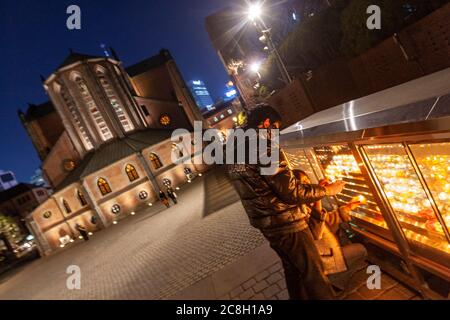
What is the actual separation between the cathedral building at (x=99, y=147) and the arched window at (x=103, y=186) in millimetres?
98

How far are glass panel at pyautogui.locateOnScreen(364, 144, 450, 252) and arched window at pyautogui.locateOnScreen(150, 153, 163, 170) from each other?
29613 millimetres

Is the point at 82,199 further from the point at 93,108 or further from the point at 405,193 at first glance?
the point at 405,193

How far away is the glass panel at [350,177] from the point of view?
152 inches

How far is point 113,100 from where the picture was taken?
35250 mm

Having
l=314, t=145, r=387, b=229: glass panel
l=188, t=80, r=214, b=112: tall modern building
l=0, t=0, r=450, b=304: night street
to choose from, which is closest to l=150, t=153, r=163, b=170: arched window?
l=0, t=0, r=450, b=304: night street

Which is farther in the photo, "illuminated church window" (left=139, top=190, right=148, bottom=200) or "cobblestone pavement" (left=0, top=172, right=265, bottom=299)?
"illuminated church window" (left=139, top=190, right=148, bottom=200)

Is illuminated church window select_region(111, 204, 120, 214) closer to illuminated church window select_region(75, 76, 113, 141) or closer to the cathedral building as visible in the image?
the cathedral building

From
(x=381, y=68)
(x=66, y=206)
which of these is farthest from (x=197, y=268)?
(x=66, y=206)

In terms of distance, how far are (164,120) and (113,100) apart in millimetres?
7829

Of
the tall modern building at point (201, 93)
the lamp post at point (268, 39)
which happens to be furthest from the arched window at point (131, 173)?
the tall modern building at point (201, 93)

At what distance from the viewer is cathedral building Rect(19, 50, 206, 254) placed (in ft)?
97.3

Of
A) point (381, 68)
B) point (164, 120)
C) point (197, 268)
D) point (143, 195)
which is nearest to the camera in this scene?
point (197, 268)
